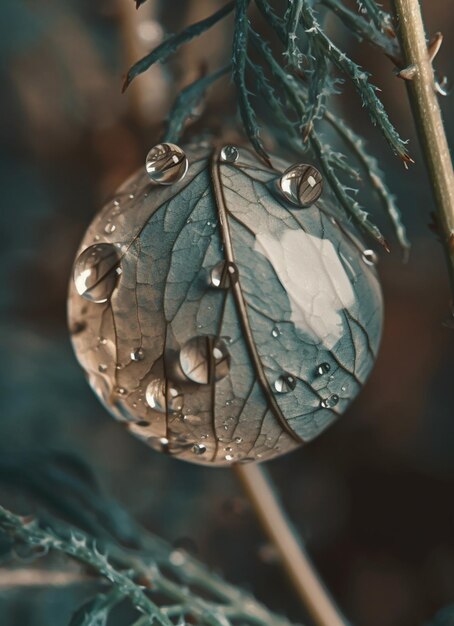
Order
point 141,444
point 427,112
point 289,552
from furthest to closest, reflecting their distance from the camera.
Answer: point 141,444 < point 289,552 < point 427,112

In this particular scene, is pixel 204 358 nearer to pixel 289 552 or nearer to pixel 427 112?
pixel 427 112

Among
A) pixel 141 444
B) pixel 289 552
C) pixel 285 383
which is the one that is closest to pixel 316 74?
pixel 285 383

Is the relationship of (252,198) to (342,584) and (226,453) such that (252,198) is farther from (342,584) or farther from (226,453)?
(342,584)

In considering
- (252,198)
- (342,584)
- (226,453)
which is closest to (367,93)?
(252,198)

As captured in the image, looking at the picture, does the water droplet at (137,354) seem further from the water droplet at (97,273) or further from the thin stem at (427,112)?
the thin stem at (427,112)

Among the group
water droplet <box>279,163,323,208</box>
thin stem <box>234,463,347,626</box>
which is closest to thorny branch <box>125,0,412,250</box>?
water droplet <box>279,163,323,208</box>

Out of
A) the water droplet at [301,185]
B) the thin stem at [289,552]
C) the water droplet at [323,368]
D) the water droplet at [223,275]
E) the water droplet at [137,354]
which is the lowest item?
the thin stem at [289,552]

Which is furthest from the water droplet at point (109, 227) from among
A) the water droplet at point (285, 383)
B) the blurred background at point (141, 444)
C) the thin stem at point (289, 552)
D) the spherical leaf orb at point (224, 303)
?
the blurred background at point (141, 444)

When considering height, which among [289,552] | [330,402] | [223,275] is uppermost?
[223,275]
